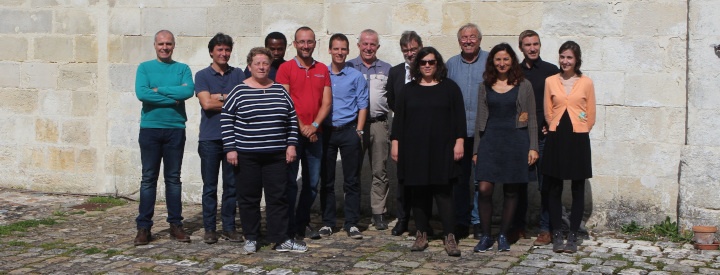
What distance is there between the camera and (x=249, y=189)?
7871 millimetres

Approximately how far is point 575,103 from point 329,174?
6.98ft

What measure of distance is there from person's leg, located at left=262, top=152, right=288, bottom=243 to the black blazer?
49.2 inches

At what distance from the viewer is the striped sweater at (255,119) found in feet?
25.2

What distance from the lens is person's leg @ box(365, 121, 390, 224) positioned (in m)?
8.85

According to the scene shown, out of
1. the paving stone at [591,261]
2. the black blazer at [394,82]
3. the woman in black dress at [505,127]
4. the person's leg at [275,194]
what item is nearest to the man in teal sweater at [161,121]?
the person's leg at [275,194]

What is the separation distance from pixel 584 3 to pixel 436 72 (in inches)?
67.0

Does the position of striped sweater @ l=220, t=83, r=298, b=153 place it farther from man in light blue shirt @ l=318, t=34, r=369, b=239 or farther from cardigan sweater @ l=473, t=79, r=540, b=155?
cardigan sweater @ l=473, t=79, r=540, b=155

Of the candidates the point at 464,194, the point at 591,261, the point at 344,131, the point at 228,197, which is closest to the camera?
the point at 591,261

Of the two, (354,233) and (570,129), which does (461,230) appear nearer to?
(354,233)

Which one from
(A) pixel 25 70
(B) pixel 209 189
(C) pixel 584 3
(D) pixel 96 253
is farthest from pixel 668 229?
(A) pixel 25 70

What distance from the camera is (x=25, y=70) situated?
1086 cm

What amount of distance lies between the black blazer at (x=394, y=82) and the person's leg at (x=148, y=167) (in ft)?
6.33

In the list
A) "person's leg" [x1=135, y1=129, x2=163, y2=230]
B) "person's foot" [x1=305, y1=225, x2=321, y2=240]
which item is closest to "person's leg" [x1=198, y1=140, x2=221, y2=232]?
"person's leg" [x1=135, y1=129, x2=163, y2=230]

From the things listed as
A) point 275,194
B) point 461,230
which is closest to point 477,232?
point 461,230
